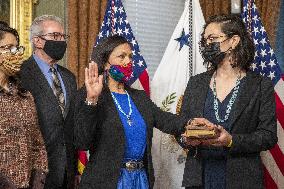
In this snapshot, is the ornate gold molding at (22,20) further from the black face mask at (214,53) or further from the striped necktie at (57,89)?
the black face mask at (214,53)

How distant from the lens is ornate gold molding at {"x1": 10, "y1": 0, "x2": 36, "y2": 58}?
13.0 ft

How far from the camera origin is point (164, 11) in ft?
17.6

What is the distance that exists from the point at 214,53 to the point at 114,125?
2.51 ft

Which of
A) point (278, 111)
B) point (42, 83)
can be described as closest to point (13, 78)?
point (42, 83)

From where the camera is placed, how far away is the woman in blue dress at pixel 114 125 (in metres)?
2.55

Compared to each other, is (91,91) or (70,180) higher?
(91,91)

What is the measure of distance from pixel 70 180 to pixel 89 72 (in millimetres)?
852

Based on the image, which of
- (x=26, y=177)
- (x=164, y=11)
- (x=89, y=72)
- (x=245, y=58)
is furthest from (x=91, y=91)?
(x=164, y=11)

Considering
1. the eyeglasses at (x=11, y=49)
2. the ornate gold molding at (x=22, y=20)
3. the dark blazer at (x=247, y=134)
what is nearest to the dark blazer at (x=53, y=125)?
the eyeglasses at (x=11, y=49)

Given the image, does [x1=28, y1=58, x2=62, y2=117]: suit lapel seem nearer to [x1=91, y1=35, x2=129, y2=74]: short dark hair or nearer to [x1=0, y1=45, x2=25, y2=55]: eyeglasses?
[x1=91, y1=35, x2=129, y2=74]: short dark hair

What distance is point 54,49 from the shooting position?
3166 millimetres

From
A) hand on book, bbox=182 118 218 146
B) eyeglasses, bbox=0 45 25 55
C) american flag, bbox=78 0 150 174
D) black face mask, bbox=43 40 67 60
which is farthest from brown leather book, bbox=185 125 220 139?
american flag, bbox=78 0 150 174

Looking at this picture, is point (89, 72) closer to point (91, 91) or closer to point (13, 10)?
point (91, 91)

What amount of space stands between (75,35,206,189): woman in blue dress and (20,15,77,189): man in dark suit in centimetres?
35
